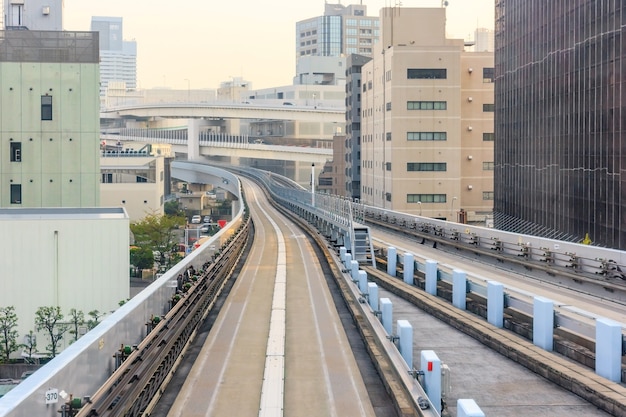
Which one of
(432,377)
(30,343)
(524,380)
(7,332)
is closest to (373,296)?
(524,380)

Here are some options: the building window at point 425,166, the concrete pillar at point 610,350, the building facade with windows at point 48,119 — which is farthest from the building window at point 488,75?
the concrete pillar at point 610,350

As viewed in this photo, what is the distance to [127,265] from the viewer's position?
37.4 m

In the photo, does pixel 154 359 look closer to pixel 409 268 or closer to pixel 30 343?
pixel 409 268

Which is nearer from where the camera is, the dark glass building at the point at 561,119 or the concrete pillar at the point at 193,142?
the dark glass building at the point at 561,119

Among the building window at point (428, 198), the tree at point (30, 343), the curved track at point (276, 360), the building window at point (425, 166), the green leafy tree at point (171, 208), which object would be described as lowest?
the tree at point (30, 343)

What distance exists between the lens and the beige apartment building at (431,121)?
289 feet

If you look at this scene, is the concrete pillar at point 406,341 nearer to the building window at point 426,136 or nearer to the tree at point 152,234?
the tree at point 152,234

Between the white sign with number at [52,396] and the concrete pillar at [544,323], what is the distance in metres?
10.6

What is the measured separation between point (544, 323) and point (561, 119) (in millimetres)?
38584

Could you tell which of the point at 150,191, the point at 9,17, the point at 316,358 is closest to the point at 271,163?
the point at 150,191

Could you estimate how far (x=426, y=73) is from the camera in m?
88.2

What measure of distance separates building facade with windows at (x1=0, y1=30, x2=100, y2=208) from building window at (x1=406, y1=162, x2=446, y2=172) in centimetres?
3987

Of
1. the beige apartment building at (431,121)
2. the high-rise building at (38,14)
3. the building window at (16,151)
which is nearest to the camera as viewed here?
the building window at (16,151)

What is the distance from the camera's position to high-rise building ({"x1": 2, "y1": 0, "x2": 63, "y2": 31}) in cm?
6425
